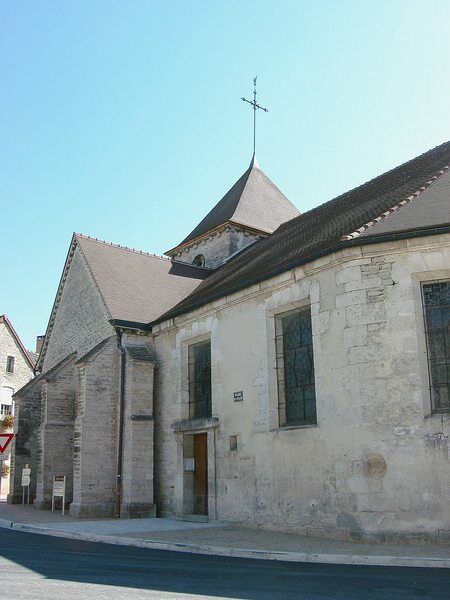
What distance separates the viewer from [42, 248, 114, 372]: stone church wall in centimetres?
1733

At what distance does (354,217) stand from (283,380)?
3.84m

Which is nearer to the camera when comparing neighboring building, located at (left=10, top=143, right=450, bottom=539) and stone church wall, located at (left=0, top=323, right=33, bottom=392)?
neighboring building, located at (left=10, top=143, right=450, bottom=539)

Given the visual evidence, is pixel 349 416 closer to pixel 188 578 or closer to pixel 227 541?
pixel 227 541

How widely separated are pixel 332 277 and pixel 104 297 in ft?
25.0

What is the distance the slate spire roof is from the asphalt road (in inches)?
616

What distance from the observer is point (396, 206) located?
11805 millimetres

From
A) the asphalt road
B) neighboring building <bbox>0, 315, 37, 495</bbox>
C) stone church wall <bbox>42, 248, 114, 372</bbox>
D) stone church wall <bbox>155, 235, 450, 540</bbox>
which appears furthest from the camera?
neighboring building <bbox>0, 315, 37, 495</bbox>

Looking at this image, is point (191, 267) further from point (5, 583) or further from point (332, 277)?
point (5, 583)

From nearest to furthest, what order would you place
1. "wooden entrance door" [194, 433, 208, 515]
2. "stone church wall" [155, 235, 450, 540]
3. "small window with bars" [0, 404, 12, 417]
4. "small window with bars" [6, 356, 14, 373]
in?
"stone church wall" [155, 235, 450, 540]
"wooden entrance door" [194, 433, 208, 515]
"small window with bars" [0, 404, 12, 417]
"small window with bars" [6, 356, 14, 373]

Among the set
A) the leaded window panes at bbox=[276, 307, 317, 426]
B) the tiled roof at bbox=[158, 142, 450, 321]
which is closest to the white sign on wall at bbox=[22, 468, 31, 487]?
the tiled roof at bbox=[158, 142, 450, 321]

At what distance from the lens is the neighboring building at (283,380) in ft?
33.3

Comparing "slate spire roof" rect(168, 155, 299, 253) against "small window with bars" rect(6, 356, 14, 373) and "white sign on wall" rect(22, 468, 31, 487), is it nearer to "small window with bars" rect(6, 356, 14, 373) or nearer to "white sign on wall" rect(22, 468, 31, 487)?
"white sign on wall" rect(22, 468, 31, 487)

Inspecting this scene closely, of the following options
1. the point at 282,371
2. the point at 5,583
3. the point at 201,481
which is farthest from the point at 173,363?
the point at 5,583

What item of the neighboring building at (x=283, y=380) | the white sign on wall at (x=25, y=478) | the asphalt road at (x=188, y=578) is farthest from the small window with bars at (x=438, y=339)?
the white sign on wall at (x=25, y=478)
